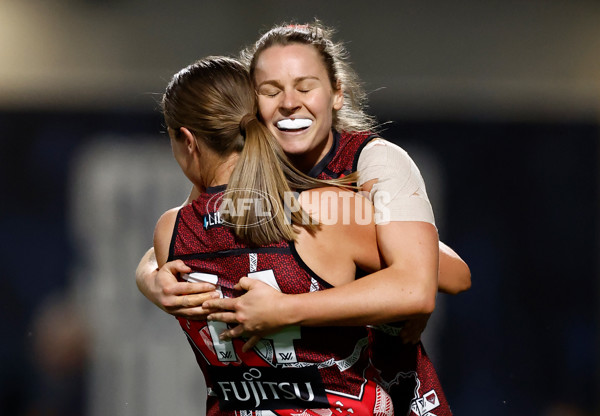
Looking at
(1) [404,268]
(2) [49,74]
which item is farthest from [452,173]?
(1) [404,268]

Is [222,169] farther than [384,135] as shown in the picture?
No

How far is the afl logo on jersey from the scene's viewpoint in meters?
1.56

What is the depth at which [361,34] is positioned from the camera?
4.54 m

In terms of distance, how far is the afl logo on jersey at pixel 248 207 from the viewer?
1559mm

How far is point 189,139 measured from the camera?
1.70 m

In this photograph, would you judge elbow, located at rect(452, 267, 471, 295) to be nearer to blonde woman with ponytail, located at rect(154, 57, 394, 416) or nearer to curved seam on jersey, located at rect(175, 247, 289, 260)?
blonde woman with ponytail, located at rect(154, 57, 394, 416)

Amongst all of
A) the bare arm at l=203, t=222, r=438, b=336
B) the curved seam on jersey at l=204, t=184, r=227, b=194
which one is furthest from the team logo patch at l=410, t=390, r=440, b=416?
the curved seam on jersey at l=204, t=184, r=227, b=194

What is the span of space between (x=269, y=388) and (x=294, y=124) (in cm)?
66

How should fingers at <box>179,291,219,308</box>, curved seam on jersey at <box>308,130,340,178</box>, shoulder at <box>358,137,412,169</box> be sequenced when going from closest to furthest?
fingers at <box>179,291,219,308</box> → shoulder at <box>358,137,412,169</box> → curved seam on jersey at <box>308,130,340,178</box>

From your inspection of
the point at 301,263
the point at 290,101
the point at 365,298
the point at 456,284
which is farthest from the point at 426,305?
the point at 290,101

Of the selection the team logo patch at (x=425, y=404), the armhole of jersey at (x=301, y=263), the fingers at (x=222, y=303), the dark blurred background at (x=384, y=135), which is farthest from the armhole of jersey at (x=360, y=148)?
the dark blurred background at (x=384, y=135)

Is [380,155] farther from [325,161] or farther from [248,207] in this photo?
[248,207]

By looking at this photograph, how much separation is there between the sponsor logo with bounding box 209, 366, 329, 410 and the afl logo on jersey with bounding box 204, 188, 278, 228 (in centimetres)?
32

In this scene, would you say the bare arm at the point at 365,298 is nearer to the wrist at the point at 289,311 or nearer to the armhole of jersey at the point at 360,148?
the wrist at the point at 289,311
